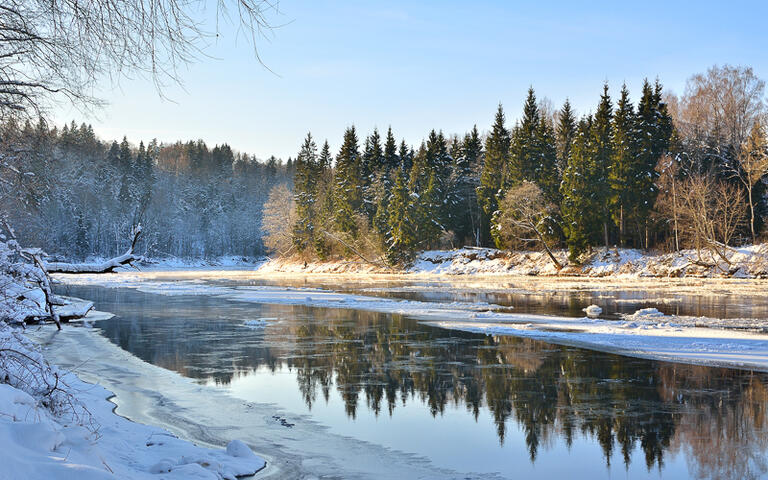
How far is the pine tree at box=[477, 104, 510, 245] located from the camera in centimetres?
6575

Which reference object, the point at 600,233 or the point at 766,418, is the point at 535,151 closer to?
the point at 600,233

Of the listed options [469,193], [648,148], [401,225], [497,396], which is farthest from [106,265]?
[469,193]

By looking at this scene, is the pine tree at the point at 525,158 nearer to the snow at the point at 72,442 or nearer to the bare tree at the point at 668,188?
the bare tree at the point at 668,188

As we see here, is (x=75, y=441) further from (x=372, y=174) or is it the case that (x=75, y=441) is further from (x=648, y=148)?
(x=372, y=174)

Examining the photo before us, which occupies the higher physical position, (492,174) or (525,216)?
(492,174)

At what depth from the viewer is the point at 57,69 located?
5.04 m

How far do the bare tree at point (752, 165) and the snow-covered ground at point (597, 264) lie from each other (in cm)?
363

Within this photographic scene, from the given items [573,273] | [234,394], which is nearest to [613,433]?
[234,394]

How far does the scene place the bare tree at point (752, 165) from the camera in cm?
4942

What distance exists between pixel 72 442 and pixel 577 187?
55.1m

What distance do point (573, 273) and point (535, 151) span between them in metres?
13.7

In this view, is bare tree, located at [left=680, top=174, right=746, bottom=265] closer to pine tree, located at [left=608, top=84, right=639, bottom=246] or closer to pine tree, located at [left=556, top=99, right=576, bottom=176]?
pine tree, located at [left=608, top=84, right=639, bottom=246]

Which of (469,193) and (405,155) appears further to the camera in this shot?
(405,155)

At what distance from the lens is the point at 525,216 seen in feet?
192
